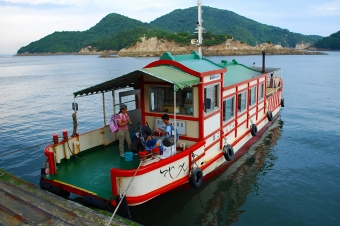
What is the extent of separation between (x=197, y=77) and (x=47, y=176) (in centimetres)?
523

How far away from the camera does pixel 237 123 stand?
1259 centimetres

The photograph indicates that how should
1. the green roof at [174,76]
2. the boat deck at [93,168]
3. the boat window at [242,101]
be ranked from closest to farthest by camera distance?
the green roof at [174,76] < the boat deck at [93,168] < the boat window at [242,101]

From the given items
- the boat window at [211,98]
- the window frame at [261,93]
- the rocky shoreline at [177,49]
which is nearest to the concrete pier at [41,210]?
the boat window at [211,98]

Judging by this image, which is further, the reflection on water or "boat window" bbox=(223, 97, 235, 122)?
"boat window" bbox=(223, 97, 235, 122)

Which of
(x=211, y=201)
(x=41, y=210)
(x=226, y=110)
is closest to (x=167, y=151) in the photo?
(x=211, y=201)

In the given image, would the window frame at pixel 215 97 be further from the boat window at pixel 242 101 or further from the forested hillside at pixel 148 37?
the forested hillside at pixel 148 37

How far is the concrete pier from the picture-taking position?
6.80 metres

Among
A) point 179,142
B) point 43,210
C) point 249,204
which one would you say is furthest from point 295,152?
point 43,210

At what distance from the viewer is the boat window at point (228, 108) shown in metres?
11.2

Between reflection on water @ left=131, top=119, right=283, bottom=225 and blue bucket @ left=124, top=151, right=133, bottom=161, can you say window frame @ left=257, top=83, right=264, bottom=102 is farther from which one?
blue bucket @ left=124, top=151, right=133, bottom=161

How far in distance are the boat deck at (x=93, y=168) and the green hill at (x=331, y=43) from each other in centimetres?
20262

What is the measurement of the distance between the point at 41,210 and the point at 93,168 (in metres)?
2.26

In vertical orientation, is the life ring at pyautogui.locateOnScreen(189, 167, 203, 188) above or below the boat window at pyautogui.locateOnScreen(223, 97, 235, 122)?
below

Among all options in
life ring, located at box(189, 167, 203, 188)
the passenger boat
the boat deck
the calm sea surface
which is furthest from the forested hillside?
life ring, located at box(189, 167, 203, 188)
